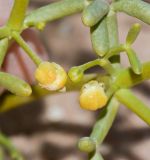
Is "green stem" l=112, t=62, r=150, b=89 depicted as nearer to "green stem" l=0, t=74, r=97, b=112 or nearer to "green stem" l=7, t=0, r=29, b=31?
Result: "green stem" l=0, t=74, r=97, b=112

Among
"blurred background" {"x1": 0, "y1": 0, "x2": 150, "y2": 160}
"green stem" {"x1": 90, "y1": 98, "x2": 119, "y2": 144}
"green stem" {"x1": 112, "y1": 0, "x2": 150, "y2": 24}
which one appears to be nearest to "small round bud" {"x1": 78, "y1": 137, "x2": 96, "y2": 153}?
"green stem" {"x1": 90, "y1": 98, "x2": 119, "y2": 144}

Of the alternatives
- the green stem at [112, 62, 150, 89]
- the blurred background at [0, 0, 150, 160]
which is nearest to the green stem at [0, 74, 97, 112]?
the green stem at [112, 62, 150, 89]

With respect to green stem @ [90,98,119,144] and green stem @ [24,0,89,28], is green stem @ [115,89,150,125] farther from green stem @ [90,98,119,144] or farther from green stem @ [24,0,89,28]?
green stem @ [24,0,89,28]

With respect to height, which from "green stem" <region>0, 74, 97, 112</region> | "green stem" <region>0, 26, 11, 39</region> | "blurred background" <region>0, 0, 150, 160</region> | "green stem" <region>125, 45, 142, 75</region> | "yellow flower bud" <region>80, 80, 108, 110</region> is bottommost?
"blurred background" <region>0, 0, 150, 160</region>

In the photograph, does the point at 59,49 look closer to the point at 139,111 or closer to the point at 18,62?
the point at 18,62

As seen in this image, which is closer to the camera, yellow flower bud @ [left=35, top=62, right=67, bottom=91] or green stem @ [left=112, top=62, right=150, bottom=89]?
yellow flower bud @ [left=35, top=62, right=67, bottom=91]

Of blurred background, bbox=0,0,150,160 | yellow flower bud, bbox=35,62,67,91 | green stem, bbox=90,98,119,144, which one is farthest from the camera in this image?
blurred background, bbox=0,0,150,160

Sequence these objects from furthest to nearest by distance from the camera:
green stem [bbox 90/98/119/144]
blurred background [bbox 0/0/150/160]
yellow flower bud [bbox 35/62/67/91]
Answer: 1. blurred background [bbox 0/0/150/160]
2. green stem [bbox 90/98/119/144]
3. yellow flower bud [bbox 35/62/67/91]

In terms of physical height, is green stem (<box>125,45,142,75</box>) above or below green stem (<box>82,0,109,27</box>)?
below
